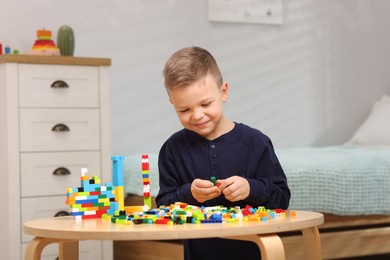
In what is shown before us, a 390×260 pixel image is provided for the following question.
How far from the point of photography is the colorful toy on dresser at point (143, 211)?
4.64 ft

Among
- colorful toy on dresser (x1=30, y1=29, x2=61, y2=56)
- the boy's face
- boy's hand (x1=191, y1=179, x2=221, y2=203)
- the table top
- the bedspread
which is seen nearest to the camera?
the table top

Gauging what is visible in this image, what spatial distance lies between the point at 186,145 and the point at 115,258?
5.05ft

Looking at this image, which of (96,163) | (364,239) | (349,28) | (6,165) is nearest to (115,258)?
(96,163)

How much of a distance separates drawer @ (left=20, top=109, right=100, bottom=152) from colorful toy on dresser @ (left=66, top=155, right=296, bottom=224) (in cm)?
107

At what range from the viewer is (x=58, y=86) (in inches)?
114

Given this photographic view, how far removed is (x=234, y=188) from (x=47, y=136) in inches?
59.2

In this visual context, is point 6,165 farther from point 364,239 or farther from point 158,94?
point 364,239

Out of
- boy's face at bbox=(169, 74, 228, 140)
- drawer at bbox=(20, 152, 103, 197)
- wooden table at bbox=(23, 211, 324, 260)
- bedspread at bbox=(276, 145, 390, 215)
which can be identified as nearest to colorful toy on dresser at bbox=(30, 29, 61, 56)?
drawer at bbox=(20, 152, 103, 197)

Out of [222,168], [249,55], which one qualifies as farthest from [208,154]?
[249,55]

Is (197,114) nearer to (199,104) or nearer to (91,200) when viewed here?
(199,104)

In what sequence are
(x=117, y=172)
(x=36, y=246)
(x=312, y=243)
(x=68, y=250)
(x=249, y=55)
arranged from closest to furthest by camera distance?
1. (x=36, y=246)
2. (x=312, y=243)
3. (x=68, y=250)
4. (x=117, y=172)
5. (x=249, y=55)

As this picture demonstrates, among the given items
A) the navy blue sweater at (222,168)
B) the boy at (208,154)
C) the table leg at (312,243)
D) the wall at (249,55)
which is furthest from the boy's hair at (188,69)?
the wall at (249,55)

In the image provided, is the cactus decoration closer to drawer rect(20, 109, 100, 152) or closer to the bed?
drawer rect(20, 109, 100, 152)

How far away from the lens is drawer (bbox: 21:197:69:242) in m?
2.83
